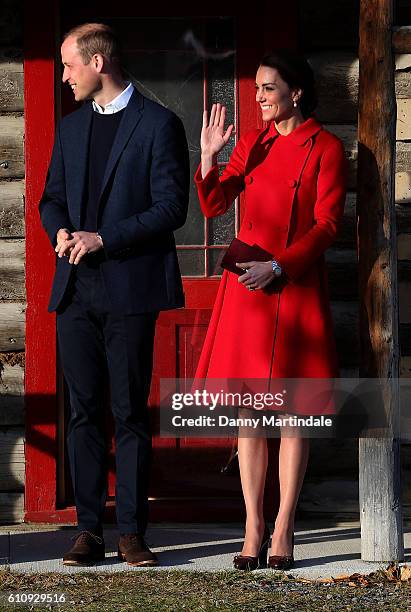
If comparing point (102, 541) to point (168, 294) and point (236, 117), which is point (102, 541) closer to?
point (168, 294)

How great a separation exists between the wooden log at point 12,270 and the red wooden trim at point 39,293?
0.18ft

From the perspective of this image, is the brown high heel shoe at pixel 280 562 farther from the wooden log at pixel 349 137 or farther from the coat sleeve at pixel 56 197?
the wooden log at pixel 349 137

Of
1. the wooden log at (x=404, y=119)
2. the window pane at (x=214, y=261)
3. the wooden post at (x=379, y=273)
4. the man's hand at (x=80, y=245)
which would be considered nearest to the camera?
the man's hand at (x=80, y=245)

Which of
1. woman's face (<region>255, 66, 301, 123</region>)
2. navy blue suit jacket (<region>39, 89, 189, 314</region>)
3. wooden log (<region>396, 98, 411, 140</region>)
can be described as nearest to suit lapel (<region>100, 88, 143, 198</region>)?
navy blue suit jacket (<region>39, 89, 189, 314</region>)

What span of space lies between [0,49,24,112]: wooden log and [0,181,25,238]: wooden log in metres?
0.38

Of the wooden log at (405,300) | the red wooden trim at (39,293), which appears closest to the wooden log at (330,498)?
the wooden log at (405,300)

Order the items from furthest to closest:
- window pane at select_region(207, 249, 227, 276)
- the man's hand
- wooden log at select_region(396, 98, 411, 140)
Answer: window pane at select_region(207, 249, 227, 276), wooden log at select_region(396, 98, 411, 140), the man's hand

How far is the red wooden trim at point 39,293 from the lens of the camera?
6.29 m

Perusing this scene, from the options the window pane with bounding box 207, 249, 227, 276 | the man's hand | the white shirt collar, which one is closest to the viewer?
the man's hand

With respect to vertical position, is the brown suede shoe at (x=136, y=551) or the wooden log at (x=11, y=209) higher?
the wooden log at (x=11, y=209)

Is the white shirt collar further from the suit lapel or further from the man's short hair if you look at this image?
the man's short hair

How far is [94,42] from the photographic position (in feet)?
17.2

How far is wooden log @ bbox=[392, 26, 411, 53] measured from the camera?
5438 millimetres

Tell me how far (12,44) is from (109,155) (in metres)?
1.35
